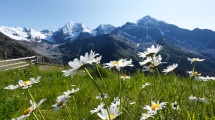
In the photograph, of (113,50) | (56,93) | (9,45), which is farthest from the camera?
(113,50)

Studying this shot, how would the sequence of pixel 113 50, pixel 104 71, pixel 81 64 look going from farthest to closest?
pixel 113 50
pixel 104 71
pixel 81 64

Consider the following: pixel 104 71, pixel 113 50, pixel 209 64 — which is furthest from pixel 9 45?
pixel 209 64

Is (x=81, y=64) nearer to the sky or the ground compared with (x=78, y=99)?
nearer to the sky

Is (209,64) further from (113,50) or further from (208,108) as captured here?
(208,108)

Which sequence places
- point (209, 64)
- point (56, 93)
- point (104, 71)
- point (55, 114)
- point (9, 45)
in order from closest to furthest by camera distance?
point (55, 114) < point (56, 93) < point (104, 71) < point (9, 45) < point (209, 64)

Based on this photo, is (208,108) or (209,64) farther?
(209,64)

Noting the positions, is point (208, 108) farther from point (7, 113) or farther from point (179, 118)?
point (7, 113)

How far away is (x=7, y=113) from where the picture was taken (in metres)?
2.43

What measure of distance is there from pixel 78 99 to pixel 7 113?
133cm

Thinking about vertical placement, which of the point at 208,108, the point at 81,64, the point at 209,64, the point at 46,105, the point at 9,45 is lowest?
the point at 209,64

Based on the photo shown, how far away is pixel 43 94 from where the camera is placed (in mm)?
3357

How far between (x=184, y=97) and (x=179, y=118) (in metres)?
1.12

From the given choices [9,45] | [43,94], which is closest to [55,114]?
[43,94]

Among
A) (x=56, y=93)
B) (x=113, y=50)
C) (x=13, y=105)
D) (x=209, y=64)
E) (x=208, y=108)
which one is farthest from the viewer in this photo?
(x=113, y=50)
